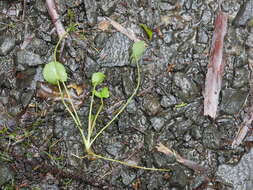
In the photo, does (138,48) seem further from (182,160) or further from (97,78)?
(182,160)

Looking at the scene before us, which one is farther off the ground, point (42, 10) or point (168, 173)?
point (42, 10)

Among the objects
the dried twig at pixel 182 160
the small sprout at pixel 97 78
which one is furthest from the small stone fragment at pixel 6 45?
the dried twig at pixel 182 160

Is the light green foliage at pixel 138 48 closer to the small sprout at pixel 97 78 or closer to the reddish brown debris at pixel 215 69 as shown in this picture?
the small sprout at pixel 97 78

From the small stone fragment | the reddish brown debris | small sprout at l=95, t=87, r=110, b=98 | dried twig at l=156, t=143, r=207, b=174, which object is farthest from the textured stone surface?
the small stone fragment

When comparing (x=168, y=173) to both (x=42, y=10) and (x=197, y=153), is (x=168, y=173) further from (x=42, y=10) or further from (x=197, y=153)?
(x=42, y=10)

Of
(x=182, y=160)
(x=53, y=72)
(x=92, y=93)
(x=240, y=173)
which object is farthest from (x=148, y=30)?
(x=240, y=173)

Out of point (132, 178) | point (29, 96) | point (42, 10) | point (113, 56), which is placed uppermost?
point (42, 10)

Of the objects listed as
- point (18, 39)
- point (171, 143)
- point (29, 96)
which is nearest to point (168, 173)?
point (171, 143)
